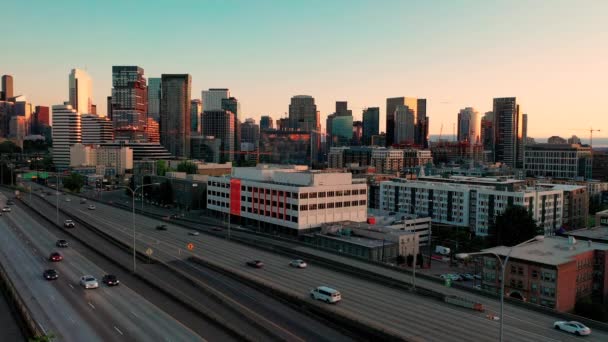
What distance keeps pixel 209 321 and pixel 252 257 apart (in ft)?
78.7

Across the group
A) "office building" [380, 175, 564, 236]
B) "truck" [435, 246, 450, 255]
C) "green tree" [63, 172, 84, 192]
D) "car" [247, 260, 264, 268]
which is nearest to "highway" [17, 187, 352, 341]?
"car" [247, 260, 264, 268]

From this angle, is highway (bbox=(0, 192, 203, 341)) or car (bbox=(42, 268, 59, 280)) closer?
highway (bbox=(0, 192, 203, 341))

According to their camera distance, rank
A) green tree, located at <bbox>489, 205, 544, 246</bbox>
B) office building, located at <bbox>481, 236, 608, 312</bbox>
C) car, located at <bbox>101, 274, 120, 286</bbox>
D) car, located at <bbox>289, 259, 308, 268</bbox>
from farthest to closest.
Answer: green tree, located at <bbox>489, 205, 544, 246</bbox>
office building, located at <bbox>481, 236, 608, 312</bbox>
car, located at <bbox>289, 259, 308, 268</bbox>
car, located at <bbox>101, 274, 120, 286</bbox>

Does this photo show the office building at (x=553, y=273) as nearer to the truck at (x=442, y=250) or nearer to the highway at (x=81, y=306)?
the truck at (x=442, y=250)

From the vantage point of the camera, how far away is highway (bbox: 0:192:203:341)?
38188mm

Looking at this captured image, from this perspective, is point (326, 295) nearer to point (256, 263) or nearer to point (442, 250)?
point (256, 263)

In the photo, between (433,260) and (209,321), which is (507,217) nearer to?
(433,260)

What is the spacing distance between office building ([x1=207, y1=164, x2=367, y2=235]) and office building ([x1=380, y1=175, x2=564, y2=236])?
89.3 ft

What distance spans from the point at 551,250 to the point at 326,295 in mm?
37750

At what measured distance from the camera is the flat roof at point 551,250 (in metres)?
62.8

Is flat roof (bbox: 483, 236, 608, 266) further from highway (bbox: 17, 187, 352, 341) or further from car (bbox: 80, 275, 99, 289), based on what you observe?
car (bbox: 80, 275, 99, 289)

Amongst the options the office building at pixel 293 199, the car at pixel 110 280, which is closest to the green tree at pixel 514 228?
the office building at pixel 293 199

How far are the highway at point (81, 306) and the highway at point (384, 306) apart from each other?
11.5 m

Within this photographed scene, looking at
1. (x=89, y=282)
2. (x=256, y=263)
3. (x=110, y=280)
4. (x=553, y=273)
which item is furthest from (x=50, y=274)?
(x=553, y=273)
